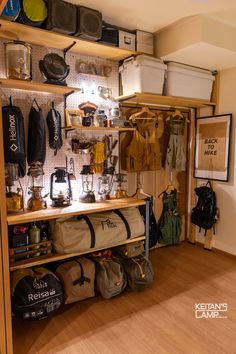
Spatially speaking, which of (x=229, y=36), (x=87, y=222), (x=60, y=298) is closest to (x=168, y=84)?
(x=229, y=36)

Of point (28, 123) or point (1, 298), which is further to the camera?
point (28, 123)

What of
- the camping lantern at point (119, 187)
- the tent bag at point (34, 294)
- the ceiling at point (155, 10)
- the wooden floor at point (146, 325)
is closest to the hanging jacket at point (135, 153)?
the camping lantern at point (119, 187)

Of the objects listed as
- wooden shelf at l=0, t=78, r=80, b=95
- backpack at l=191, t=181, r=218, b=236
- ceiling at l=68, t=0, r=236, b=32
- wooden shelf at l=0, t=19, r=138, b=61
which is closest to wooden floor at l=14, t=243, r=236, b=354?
backpack at l=191, t=181, r=218, b=236

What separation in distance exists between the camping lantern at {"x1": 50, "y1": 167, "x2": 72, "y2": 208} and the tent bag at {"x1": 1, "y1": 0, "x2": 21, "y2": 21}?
1214mm

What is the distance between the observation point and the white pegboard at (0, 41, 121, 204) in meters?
2.41

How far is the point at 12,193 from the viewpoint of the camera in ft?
7.38

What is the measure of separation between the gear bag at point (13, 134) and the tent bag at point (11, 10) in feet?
2.09

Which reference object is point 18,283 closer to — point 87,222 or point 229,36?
point 87,222

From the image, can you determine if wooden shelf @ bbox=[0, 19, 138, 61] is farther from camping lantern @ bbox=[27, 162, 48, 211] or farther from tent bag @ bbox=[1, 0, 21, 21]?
camping lantern @ bbox=[27, 162, 48, 211]

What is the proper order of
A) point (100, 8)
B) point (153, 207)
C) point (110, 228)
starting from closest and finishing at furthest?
point (100, 8), point (110, 228), point (153, 207)

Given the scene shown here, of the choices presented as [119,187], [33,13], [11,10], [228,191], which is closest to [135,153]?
[119,187]

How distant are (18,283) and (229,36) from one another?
111 inches

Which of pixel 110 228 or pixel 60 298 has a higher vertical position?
pixel 110 228

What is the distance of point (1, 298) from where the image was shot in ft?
5.69
